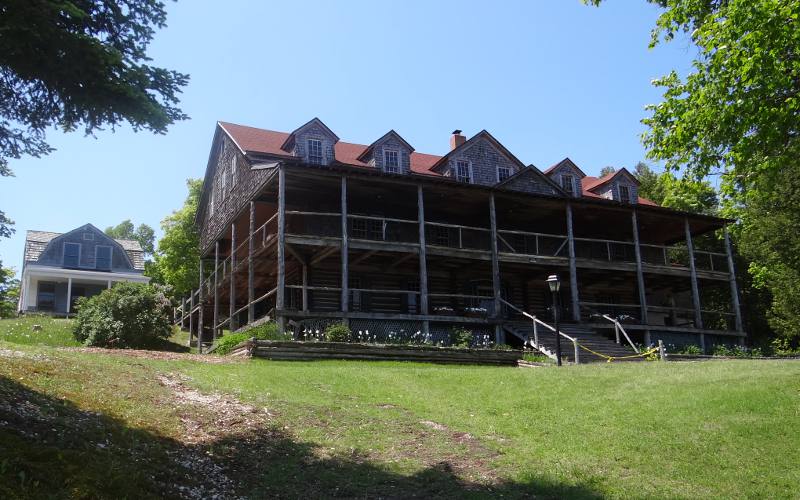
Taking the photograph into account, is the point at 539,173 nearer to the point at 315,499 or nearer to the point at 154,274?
the point at 315,499

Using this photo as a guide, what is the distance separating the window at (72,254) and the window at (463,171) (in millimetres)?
28470

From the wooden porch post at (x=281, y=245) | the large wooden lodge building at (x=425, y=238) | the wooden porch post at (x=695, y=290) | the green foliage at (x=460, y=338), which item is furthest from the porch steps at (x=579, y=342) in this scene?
the wooden porch post at (x=281, y=245)

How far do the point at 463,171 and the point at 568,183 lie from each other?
6038 mm

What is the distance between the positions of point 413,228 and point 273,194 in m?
6.43

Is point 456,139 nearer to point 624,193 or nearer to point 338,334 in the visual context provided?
point 624,193

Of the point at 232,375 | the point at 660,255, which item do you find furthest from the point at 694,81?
the point at 660,255

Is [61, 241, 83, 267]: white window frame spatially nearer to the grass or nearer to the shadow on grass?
the grass

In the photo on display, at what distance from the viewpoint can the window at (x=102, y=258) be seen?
153 ft

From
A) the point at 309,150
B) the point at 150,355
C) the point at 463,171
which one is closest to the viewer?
the point at 150,355

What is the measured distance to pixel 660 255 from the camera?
1441 inches

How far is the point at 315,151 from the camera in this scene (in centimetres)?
2980

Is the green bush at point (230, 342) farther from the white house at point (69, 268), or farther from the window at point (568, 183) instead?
the white house at point (69, 268)

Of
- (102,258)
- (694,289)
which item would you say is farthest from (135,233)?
(694,289)

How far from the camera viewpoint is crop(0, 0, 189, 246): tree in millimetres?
8602
